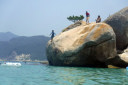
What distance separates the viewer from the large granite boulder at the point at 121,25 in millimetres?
36500

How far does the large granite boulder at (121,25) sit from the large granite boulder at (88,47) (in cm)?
464

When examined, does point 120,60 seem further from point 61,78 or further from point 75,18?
point 75,18

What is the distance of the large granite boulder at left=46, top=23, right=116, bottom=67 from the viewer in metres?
32.2

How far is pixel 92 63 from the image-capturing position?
117 ft

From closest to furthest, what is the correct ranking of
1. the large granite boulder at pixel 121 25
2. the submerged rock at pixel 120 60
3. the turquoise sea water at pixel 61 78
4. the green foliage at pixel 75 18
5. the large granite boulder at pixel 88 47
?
the turquoise sea water at pixel 61 78
the large granite boulder at pixel 88 47
the submerged rock at pixel 120 60
the large granite boulder at pixel 121 25
the green foliage at pixel 75 18

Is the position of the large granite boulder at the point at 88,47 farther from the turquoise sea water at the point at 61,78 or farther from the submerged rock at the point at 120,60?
the turquoise sea water at the point at 61,78

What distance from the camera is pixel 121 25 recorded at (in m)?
36.7

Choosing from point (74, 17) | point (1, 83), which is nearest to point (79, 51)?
point (1, 83)

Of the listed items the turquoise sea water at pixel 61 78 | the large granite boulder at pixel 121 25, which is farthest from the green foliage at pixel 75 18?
the turquoise sea water at pixel 61 78

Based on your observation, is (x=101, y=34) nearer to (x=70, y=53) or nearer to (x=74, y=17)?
(x=70, y=53)

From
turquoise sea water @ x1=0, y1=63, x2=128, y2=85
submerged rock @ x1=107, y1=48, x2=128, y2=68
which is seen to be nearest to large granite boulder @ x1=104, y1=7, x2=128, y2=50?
submerged rock @ x1=107, y1=48, x2=128, y2=68

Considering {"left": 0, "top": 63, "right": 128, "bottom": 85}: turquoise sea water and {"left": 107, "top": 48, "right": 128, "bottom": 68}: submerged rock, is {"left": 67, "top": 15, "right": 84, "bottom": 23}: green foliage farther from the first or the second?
{"left": 0, "top": 63, "right": 128, "bottom": 85}: turquoise sea water

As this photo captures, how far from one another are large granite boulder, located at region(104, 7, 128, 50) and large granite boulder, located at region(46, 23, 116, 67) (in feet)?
15.2

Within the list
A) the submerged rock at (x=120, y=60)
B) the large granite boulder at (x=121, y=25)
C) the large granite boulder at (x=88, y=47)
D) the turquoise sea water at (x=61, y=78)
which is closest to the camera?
the turquoise sea water at (x=61, y=78)
